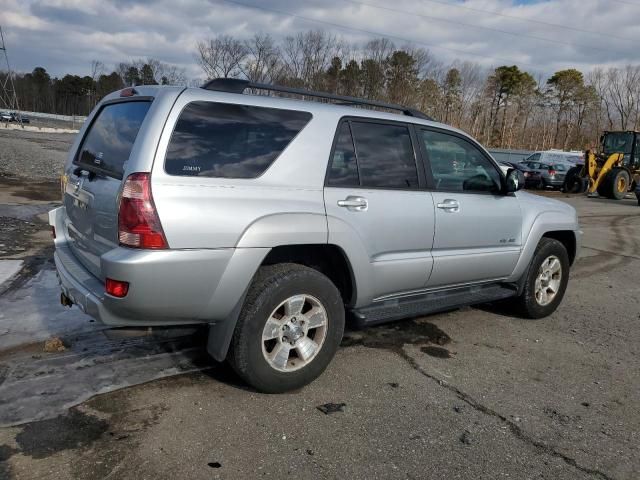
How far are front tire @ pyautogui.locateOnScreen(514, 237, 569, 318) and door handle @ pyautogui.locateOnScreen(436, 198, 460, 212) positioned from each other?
133 centimetres

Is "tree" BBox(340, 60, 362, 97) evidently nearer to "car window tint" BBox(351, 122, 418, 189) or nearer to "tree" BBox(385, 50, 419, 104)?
"tree" BBox(385, 50, 419, 104)

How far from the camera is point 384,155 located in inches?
158

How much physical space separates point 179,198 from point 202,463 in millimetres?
1402

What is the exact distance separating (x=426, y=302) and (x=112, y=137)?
2.66 meters

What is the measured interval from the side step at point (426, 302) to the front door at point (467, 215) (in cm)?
11

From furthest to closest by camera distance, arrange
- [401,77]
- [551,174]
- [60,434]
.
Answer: [401,77], [551,174], [60,434]

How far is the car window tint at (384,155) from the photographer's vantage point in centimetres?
387

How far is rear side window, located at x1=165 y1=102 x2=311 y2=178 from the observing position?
3.05 meters

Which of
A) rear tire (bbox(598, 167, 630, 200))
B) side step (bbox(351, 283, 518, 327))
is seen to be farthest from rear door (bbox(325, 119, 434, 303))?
rear tire (bbox(598, 167, 630, 200))

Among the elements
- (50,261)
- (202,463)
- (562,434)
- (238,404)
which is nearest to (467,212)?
(562,434)

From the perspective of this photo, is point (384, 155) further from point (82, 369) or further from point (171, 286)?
point (82, 369)

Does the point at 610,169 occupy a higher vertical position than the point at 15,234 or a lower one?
higher

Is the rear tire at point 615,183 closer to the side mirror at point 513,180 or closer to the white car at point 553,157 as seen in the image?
the white car at point 553,157

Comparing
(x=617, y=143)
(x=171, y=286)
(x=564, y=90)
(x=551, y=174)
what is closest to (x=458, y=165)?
(x=171, y=286)
